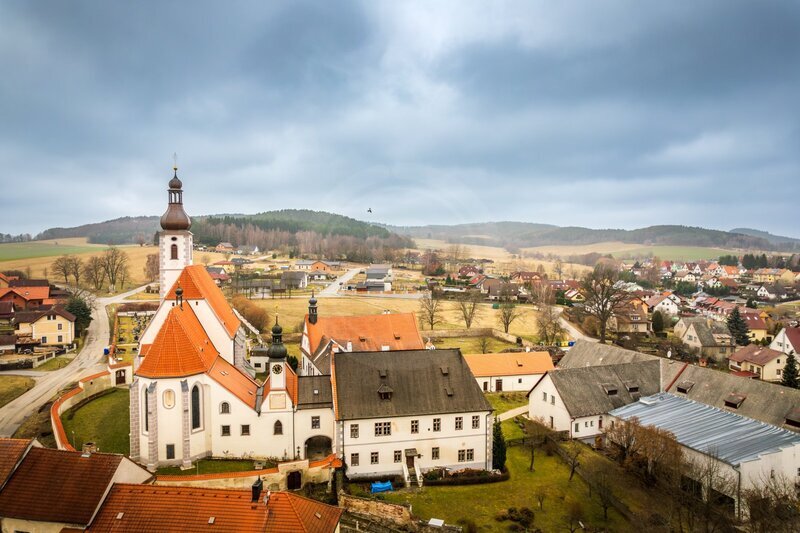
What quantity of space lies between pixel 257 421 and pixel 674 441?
23.3m

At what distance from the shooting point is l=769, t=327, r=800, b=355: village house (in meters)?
59.8

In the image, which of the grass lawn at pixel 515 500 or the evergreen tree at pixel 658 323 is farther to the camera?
the evergreen tree at pixel 658 323

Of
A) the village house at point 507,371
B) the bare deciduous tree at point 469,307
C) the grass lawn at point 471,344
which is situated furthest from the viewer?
the bare deciduous tree at point 469,307

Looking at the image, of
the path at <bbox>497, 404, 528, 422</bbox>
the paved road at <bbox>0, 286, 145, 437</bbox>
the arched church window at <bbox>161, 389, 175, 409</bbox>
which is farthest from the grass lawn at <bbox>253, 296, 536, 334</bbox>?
the arched church window at <bbox>161, 389, 175, 409</bbox>

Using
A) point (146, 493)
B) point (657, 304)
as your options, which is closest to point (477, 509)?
point (146, 493)

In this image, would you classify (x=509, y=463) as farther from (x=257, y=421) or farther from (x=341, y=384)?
(x=257, y=421)

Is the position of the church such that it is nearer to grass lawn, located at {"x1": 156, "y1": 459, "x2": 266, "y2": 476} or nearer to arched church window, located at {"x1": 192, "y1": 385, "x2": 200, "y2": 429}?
arched church window, located at {"x1": 192, "y1": 385, "x2": 200, "y2": 429}

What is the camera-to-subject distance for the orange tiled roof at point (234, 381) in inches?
1221

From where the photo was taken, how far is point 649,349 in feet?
225

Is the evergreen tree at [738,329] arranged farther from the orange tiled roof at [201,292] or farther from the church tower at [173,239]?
the church tower at [173,239]

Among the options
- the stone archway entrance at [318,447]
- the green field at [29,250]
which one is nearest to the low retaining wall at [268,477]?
the stone archway entrance at [318,447]

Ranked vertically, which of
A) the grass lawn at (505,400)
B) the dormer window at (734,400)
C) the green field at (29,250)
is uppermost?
the green field at (29,250)

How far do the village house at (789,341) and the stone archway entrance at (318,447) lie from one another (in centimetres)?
5514

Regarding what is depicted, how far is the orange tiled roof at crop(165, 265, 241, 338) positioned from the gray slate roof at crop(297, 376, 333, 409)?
9.81m
